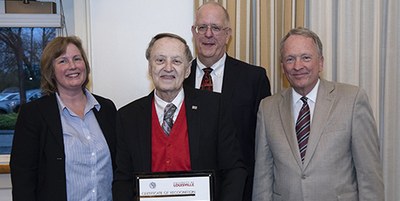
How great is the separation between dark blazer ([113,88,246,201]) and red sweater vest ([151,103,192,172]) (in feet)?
0.07

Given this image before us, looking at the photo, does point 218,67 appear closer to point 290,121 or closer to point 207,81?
point 207,81

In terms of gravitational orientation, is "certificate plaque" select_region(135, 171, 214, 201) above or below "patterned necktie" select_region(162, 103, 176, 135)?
below

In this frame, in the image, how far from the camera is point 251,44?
9.71ft

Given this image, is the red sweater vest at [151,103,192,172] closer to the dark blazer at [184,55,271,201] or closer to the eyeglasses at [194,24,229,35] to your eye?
the dark blazer at [184,55,271,201]

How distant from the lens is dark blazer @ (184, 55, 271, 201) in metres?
2.33


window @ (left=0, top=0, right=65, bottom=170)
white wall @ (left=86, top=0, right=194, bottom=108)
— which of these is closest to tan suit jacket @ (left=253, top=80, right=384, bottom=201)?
white wall @ (left=86, top=0, right=194, bottom=108)

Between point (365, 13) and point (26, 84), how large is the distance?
8.32 feet

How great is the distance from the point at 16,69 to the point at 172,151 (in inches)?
79.6

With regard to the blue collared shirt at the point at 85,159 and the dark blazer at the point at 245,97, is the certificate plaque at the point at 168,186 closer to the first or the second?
the blue collared shirt at the point at 85,159

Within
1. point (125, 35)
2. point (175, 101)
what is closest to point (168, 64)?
point (175, 101)

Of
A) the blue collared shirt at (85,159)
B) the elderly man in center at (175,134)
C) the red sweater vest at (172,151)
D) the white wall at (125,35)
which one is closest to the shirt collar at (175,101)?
the elderly man in center at (175,134)

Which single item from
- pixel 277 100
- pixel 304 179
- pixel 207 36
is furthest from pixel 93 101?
pixel 304 179

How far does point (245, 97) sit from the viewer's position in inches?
Answer: 92.3

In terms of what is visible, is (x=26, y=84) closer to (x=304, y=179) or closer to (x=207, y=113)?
(x=207, y=113)
